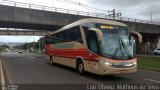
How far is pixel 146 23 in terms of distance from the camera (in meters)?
67.5

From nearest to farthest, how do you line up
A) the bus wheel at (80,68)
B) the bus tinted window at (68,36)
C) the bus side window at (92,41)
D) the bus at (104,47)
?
the bus at (104,47), the bus side window at (92,41), the bus wheel at (80,68), the bus tinted window at (68,36)

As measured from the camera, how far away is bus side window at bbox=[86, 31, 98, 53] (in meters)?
15.7

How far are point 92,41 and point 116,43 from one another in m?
1.37

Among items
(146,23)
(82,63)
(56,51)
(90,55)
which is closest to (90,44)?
(90,55)

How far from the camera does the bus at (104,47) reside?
49.1 feet

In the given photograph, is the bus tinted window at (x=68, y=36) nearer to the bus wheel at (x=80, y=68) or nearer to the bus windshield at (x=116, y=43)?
the bus wheel at (x=80, y=68)

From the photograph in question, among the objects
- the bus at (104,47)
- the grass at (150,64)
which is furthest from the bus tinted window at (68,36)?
the grass at (150,64)

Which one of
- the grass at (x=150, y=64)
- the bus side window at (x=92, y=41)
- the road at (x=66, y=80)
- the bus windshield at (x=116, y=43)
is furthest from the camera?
the grass at (x=150, y=64)

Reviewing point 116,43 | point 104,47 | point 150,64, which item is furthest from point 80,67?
point 150,64

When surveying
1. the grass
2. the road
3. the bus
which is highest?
the bus

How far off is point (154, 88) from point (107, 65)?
10.7 feet

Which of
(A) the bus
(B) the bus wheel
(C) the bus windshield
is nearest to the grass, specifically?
(B) the bus wheel

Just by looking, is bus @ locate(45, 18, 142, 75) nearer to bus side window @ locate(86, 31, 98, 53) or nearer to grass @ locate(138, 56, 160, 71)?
bus side window @ locate(86, 31, 98, 53)

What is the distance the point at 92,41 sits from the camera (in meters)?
16.0
